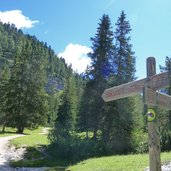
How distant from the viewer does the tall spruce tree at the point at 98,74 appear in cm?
3844

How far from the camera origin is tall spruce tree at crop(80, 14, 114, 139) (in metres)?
38.4

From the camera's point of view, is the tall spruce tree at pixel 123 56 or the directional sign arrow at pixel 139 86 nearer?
the directional sign arrow at pixel 139 86

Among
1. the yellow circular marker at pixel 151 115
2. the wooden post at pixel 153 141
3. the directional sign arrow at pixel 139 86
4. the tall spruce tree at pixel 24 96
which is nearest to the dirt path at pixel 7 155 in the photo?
the tall spruce tree at pixel 24 96

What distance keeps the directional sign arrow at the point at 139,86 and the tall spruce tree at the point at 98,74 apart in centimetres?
3097

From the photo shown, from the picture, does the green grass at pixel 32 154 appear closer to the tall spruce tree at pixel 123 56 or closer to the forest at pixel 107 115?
the forest at pixel 107 115

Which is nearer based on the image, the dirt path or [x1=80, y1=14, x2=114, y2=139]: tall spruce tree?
the dirt path

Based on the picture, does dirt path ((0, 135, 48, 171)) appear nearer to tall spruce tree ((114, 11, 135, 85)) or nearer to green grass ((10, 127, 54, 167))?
green grass ((10, 127, 54, 167))

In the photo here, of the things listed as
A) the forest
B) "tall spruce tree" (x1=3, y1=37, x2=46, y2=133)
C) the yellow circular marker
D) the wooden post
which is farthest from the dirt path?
the yellow circular marker

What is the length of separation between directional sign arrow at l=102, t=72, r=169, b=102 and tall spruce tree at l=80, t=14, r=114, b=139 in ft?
102

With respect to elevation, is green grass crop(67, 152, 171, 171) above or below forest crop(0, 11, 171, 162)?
below

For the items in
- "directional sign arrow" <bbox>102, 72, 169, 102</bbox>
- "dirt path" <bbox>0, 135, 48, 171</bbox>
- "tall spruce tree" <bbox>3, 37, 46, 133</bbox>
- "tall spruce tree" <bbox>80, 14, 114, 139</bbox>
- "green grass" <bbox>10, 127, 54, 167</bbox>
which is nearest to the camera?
"directional sign arrow" <bbox>102, 72, 169, 102</bbox>

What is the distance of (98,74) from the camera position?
1571 inches

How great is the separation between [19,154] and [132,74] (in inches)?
648

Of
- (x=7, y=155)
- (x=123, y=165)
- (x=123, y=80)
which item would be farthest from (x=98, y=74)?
(x=123, y=165)
